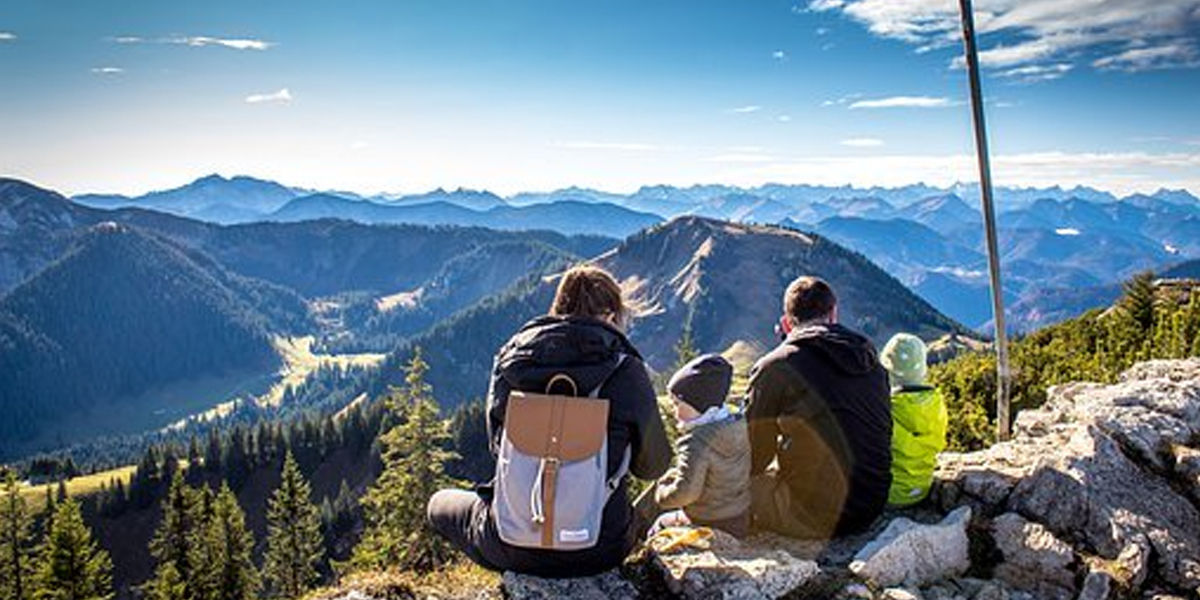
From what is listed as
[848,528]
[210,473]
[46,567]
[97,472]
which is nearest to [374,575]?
[848,528]

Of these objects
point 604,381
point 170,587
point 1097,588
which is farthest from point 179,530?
point 1097,588

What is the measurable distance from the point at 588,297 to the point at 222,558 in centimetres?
5021

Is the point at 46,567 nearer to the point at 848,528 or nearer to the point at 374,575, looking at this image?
the point at 374,575

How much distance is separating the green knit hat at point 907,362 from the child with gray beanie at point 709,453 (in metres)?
2.77

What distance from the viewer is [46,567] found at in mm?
40688

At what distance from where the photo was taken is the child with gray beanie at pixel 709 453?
8.89 metres

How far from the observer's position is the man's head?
30.8ft

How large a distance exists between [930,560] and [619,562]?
3784 millimetres

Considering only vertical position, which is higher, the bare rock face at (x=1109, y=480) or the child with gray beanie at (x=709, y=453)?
the child with gray beanie at (x=709, y=453)

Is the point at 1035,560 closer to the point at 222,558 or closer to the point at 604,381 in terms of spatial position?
the point at 604,381

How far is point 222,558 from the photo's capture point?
4850 centimetres

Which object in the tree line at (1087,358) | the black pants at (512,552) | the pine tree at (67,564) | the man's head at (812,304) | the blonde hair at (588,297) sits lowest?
the pine tree at (67,564)

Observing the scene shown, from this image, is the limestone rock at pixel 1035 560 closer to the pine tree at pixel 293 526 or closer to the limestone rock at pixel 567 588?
the limestone rock at pixel 567 588

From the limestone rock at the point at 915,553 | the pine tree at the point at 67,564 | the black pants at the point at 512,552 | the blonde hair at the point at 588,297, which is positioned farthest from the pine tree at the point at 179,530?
the limestone rock at the point at 915,553
